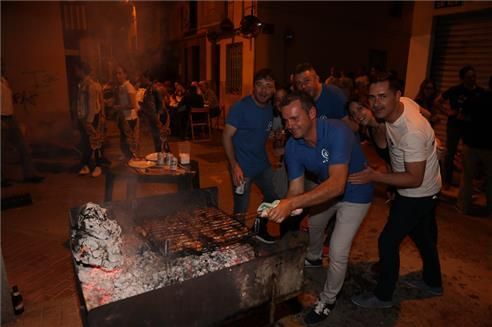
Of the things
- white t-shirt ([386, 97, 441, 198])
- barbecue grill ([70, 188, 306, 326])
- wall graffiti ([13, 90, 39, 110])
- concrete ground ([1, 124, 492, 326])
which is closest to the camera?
barbecue grill ([70, 188, 306, 326])

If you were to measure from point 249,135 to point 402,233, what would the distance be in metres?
1.95

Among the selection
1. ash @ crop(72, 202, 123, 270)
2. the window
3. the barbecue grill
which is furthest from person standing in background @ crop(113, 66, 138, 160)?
the window

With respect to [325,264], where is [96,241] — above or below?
above

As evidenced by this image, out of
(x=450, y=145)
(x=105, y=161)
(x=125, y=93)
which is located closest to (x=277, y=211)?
(x=450, y=145)

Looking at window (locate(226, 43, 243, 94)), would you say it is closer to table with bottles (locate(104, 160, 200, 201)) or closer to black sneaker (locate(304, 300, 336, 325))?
table with bottles (locate(104, 160, 200, 201))

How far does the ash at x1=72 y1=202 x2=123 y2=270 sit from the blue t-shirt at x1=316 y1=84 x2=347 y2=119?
2621mm

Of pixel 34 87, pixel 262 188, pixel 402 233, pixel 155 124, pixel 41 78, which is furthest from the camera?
pixel 41 78

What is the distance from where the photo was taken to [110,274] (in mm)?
2553

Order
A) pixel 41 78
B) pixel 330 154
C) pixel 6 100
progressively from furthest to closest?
pixel 41 78 → pixel 6 100 → pixel 330 154

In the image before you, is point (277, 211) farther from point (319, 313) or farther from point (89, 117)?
point (89, 117)

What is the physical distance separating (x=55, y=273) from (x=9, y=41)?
8.17 metres

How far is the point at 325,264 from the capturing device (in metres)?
4.16

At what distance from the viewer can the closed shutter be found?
23.6ft

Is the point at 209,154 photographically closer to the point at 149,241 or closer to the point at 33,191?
the point at 33,191
